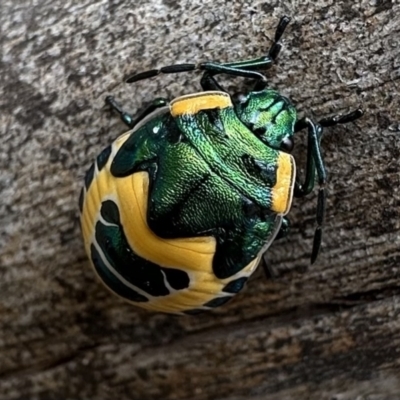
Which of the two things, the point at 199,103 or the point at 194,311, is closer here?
the point at 199,103

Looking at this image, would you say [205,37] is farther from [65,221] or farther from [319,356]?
[319,356]

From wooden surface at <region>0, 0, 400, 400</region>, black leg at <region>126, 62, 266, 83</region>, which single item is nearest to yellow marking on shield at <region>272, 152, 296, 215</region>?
wooden surface at <region>0, 0, 400, 400</region>

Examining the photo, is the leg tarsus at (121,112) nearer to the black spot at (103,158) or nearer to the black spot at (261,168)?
the black spot at (103,158)

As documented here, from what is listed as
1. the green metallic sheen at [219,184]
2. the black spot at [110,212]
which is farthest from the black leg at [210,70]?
the black spot at [110,212]

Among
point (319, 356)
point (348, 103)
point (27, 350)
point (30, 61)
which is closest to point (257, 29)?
point (348, 103)

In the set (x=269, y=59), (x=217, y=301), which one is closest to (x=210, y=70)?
(x=269, y=59)

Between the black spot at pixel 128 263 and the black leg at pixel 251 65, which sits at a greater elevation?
the black leg at pixel 251 65

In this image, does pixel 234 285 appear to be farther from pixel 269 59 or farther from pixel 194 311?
pixel 269 59
